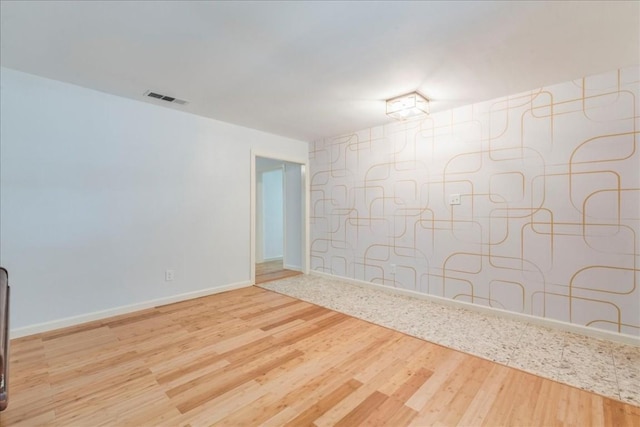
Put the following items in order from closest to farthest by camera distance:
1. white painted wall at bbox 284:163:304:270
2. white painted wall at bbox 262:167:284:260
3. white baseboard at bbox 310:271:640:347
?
white baseboard at bbox 310:271:640:347, white painted wall at bbox 284:163:304:270, white painted wall at bbox 262:167:284:260

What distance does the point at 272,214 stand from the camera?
664 centimetres

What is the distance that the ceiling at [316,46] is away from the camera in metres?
1.64

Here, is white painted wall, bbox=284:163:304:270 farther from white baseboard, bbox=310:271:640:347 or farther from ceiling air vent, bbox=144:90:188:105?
ceiling air vent, bbox=144:90:188:105

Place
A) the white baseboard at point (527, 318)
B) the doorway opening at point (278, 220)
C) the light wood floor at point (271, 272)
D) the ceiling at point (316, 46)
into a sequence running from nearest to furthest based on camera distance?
the ceiling at point (316, 46) → the white baseboard at point (527, 318) → the light wood floor at point (271, 272) → the doorway opening at point (278, 220)

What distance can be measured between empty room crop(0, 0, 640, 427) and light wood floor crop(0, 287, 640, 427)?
17mm

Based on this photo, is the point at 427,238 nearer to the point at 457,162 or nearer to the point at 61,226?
the point at 457,162

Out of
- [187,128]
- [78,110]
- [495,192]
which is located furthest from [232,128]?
[495,192]

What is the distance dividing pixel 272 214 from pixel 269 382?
16.5 feet

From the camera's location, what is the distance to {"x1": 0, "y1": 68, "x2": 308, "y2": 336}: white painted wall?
2395 mm

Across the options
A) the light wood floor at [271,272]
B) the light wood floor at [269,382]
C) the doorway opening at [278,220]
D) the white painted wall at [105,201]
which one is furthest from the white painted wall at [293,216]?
the light wood floor at [269,382]

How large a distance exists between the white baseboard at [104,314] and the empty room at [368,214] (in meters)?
0.02

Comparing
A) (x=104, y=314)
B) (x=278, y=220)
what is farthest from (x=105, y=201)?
(x=278, y=220)

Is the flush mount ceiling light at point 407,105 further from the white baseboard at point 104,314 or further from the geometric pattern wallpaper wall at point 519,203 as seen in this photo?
the white baseboard at point 104,314

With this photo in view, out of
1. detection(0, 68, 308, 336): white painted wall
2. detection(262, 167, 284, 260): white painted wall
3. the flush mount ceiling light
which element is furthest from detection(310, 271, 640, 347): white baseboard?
detection(262, 167, 284, 260): white painted wall
